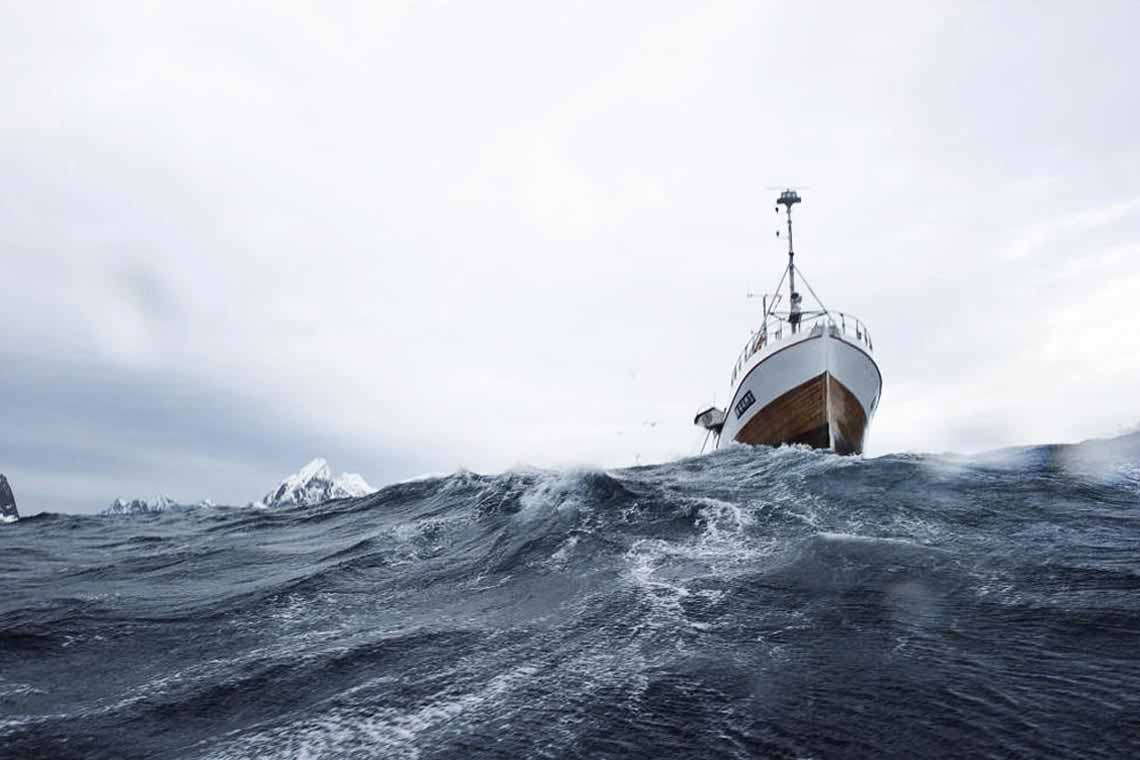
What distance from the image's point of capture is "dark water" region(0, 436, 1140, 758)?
5.40 meters

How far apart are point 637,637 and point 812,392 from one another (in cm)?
2274

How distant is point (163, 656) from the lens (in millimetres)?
8930

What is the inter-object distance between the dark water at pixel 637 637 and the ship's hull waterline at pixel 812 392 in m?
11.4

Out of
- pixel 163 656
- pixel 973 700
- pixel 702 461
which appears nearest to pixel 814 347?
pixel 702 461

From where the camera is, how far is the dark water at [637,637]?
5402 millimetres

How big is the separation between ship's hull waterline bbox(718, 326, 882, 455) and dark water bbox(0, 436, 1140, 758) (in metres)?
11.4

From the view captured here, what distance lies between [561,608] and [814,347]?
868 inches

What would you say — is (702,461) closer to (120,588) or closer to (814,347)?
(814,347)

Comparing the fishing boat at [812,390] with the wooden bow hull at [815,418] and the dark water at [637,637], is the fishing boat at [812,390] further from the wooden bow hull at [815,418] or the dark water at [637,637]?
the dark water at [637,637]

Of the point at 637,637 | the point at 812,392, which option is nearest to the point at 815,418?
the point at 812,392

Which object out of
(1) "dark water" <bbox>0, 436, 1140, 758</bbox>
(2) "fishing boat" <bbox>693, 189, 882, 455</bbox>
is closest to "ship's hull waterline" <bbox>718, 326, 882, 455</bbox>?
(2) "fishing boat" <bbox>693, 189, 882, 455</bbox>

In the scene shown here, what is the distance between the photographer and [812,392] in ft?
91.7

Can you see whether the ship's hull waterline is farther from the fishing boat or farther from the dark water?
the dark water

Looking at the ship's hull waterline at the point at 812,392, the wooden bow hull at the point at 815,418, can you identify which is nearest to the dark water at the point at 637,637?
the wooden bow hull at the point at 815,418
